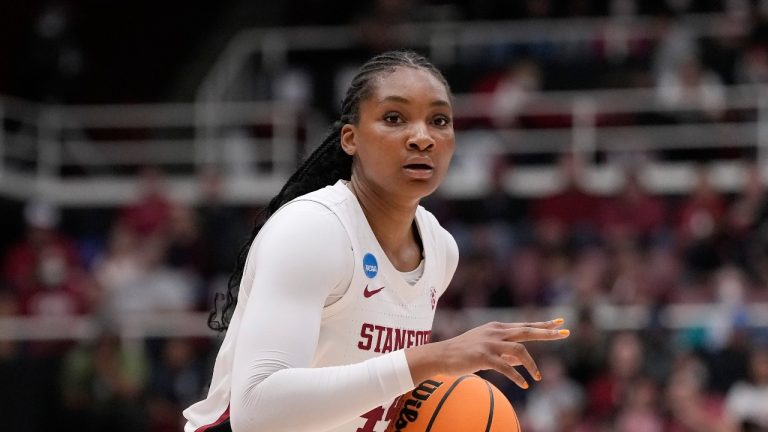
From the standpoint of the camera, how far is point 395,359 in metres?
3.80

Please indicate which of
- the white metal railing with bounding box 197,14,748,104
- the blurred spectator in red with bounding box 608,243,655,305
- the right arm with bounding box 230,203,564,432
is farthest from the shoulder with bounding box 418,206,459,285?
the white metal railing with bounding box 197,14,748,104

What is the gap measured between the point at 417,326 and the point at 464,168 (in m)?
9.85

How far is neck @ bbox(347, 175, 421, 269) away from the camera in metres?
4.32

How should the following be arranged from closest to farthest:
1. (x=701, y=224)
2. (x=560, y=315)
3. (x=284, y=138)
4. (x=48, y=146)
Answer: (x=560, y=315) → (x=701, y=224) → (x=284, y=138) → (x=48, y=146)

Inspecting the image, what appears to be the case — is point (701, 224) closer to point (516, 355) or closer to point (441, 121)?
point (441, 121)

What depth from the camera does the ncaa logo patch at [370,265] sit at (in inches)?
164

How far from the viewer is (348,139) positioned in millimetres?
4363

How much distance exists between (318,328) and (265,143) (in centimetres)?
1188

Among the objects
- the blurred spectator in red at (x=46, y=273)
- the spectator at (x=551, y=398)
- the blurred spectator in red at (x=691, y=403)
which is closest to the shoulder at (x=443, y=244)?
the blurred spectator in red at (x=691, y=403)

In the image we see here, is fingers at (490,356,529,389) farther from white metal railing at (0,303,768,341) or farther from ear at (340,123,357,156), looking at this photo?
white metal railing at (0,303,768,341)

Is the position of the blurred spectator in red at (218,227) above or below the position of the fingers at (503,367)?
above

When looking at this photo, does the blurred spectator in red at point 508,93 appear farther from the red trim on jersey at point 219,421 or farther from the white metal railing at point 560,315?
the red trim on jersey at point 219,421

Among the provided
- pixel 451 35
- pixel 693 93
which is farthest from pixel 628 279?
pixel 451 35

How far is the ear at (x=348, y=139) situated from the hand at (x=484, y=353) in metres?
0.81
